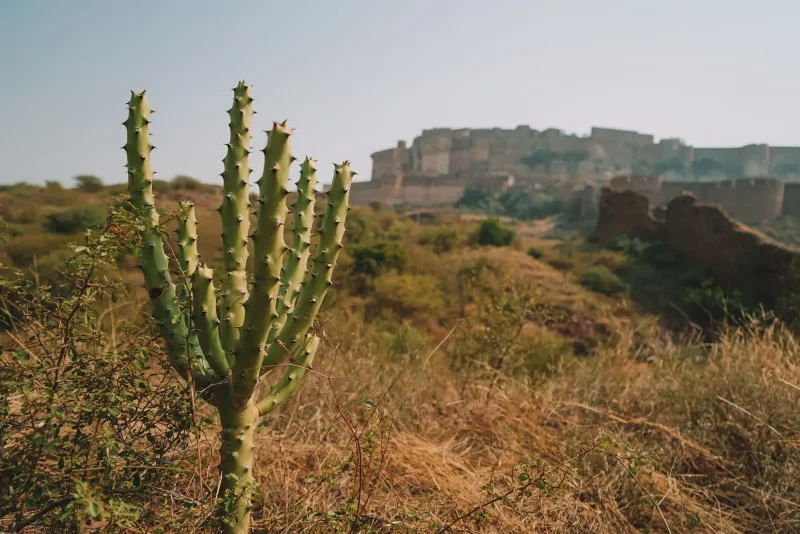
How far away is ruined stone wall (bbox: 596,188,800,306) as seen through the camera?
15.8 meters

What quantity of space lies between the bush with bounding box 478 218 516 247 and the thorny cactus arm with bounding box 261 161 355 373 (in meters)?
24.1

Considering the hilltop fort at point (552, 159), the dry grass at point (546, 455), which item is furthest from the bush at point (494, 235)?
the hilltop fort at point (552, 159)

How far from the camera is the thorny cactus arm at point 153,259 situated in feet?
6.54

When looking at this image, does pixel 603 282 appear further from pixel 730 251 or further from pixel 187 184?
pixel 187 184

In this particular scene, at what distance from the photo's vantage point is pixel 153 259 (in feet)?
6.56

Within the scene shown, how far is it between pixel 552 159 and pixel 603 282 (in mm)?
54577

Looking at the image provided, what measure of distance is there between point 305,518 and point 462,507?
0.63 meters

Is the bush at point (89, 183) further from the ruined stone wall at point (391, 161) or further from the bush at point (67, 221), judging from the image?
the ruined stone wall at point (391, 161)

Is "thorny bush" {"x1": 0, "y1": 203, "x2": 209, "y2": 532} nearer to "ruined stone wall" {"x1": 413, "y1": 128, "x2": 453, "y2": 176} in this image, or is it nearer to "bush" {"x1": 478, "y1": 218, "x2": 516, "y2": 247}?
"bush" {"x1": 478, "y1": 218, "x2": 516, "y2": 247}

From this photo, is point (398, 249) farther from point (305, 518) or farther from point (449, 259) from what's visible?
point (305, 518)

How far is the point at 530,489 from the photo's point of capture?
2135 mm

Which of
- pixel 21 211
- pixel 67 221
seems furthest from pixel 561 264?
pixel 21 211

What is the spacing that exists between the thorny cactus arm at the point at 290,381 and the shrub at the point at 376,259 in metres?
15.5

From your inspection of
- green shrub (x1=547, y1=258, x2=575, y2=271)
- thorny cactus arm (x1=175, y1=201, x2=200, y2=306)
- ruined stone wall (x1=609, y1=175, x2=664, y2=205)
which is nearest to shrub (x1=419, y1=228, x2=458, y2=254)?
green shrub (x1=547, y1=258, x2=575, y2=271)
